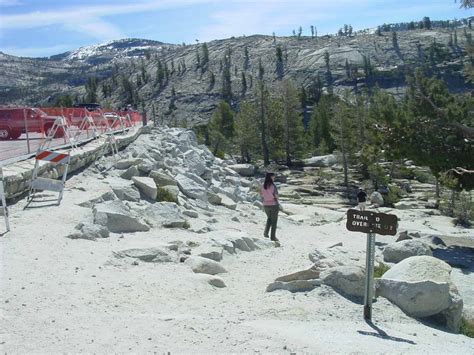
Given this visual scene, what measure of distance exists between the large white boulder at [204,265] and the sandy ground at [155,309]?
0.16 metres

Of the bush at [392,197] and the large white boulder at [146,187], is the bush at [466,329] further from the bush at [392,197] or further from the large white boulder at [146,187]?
the bush at [392,197]

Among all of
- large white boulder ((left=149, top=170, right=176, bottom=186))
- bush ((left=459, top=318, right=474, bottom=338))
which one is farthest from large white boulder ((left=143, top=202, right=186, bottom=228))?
bush ((left=459, top=318, right=474, bottom=338))

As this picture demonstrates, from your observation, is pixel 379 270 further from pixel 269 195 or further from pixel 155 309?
pixel 155 309

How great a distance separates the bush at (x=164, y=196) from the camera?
1647 cm

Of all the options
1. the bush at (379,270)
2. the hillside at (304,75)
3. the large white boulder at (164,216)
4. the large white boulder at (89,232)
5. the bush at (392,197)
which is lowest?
the bush at (392,197)

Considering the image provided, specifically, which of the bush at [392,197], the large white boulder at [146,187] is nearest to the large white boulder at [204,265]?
the large white boulder at [146,187]

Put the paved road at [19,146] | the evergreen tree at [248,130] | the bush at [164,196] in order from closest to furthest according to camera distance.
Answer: the paved road at [19,146] < the bush at [164,196] < the evergreen tree at [248,130]

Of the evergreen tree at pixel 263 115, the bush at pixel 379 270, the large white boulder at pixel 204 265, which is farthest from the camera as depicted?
the evergreen tree at pixel 263 115

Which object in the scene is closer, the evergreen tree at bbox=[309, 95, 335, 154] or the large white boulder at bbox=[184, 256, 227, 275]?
the large white boulder at bbox=[184, 256, 227, 275]

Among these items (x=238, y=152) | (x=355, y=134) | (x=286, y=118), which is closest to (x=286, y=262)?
(x=355, y=134)

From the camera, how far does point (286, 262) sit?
12.1 meters

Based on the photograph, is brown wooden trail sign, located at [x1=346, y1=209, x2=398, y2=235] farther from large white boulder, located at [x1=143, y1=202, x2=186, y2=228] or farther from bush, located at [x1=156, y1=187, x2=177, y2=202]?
bush, located at [x1=156, y1=187, x2=177, y2=202]

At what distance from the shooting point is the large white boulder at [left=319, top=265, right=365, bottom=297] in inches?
349

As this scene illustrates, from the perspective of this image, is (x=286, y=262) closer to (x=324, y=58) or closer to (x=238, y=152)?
(x=238, y=152)
